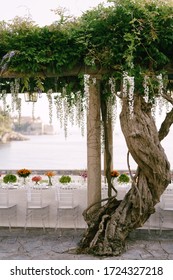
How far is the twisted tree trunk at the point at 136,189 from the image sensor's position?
4.77 m

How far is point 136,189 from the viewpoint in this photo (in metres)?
4.96

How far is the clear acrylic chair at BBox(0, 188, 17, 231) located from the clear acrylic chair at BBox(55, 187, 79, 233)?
2.27ft

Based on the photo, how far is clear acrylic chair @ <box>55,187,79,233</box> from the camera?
613 cm

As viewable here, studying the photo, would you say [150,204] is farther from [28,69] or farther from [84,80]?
[28,69]

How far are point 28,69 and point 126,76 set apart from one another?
1.14 m

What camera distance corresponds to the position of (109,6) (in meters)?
4.59

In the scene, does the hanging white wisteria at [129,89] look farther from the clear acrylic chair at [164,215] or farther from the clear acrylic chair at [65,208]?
the clear acrylic chair at [65,208]

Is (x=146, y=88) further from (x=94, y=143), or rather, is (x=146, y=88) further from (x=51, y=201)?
(x=51, y=201)

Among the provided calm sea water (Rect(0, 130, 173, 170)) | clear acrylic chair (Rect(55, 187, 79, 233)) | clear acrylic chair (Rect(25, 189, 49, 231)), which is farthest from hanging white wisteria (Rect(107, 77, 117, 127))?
calm sea water (Rect(0, 130, 173, 170))

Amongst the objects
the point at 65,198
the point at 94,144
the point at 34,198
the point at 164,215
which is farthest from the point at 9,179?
the point at 164,215

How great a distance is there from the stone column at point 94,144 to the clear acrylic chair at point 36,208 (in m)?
0.97

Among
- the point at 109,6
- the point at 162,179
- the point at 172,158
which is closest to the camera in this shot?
the point at 109,6
